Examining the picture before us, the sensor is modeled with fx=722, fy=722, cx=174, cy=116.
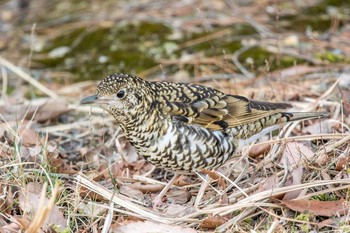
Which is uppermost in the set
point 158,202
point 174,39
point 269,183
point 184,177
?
point 269,183

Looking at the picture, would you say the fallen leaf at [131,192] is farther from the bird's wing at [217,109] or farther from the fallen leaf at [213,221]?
the fallen leaf at [213,221]

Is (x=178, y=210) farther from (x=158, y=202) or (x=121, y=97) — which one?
(x=121, y=97)

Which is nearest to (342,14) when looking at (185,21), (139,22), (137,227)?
(185,21)

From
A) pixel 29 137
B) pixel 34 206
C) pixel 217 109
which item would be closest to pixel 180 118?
pixel 217 109

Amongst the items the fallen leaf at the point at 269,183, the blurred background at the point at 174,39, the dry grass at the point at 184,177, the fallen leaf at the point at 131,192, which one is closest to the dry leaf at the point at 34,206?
the dry grass at the point at 184,177

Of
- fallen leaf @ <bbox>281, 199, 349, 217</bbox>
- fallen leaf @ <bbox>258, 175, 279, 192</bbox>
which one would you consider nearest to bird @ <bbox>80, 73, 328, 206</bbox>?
fallen leaf @ <bbox>258, 175, 279, 192</bbox>

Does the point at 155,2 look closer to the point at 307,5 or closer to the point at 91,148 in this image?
the point at 307,5
